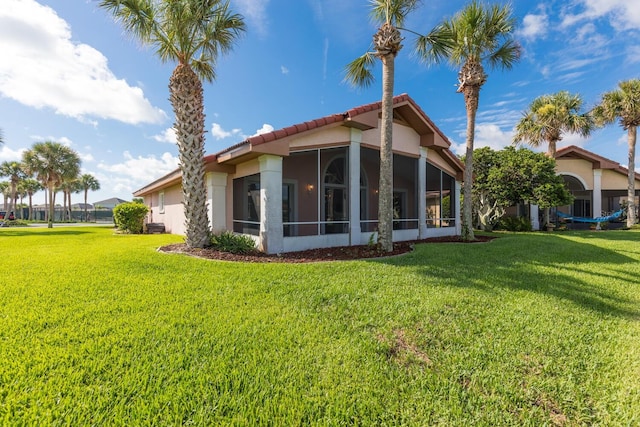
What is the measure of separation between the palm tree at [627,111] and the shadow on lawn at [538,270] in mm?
16615

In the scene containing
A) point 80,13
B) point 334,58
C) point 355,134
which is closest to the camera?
point 80,13

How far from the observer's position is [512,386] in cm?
278

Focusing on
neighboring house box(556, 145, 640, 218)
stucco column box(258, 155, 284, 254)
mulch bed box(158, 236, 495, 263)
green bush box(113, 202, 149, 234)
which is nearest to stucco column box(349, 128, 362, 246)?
mulch bed box(158, 236, 495, 263)

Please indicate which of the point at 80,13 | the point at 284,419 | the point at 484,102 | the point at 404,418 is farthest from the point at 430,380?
the point at 484,102

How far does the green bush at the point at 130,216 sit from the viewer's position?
17000 mm

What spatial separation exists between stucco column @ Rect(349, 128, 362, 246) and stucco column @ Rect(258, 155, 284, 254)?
9.50ft

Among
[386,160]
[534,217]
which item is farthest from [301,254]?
[534,217]

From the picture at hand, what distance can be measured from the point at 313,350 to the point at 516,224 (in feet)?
71.2

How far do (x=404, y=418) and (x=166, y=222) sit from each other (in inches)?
759

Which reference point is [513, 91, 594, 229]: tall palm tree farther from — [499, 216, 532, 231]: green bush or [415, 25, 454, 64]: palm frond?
[415, 25, 454, 64]: palm frond

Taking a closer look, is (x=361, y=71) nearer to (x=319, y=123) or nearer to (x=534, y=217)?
(x=319, y=123)

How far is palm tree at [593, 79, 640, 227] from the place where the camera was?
20016 millimetres

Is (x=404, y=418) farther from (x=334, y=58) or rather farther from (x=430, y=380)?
(x=334, y=58)

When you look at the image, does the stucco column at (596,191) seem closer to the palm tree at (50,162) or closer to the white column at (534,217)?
the white column at (534,217)
